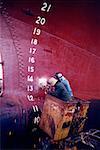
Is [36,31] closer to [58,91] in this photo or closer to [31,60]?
[31,60]

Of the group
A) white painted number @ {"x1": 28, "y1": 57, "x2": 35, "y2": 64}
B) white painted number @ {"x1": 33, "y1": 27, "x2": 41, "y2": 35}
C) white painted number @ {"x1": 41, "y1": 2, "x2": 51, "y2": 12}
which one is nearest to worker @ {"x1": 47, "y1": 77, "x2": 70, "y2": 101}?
white painted number @ {"x1": 28, "y1": 57, "x2": 35, "y2": 64}

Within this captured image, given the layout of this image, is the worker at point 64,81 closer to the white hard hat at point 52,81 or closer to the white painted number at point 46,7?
the white hard hat at point 52,81

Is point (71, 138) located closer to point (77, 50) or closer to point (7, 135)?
point (7, 135)

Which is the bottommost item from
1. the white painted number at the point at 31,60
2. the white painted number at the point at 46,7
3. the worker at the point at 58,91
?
the worker at the point at 58,91

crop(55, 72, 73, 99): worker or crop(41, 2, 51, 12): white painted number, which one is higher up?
crop(41, 2, 51, 12): white painted number

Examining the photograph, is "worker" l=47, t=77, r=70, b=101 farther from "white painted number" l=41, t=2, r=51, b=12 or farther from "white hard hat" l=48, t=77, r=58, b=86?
"white painted number" l=41, t=2, r=51, b=12

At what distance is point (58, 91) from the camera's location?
1.56m

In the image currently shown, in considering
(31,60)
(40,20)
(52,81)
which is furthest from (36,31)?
(52,81)

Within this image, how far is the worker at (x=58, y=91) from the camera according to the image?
61.4 inches

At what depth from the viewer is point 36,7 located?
1.55m

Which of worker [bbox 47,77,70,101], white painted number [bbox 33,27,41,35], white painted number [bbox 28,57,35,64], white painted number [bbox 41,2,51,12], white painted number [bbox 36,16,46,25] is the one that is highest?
white painted number [bbox 41,2,51,12]

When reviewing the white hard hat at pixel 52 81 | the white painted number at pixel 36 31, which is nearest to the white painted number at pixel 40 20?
the white painted number at pixel 36 31

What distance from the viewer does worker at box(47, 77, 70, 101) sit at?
61.4 inches

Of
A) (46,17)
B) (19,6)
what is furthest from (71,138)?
(19,6)
